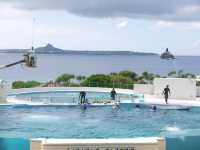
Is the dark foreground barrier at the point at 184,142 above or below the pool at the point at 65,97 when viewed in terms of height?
below

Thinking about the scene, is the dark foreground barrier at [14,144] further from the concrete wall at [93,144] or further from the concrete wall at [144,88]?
the concrete wall at [144,88]

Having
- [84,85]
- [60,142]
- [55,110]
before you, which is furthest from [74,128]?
[84,85]

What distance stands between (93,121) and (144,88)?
Answer: 9.83 metres

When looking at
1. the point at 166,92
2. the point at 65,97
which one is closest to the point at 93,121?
the point at 65,97

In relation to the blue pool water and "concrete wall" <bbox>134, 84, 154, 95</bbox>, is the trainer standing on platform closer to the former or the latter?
the blue pool water

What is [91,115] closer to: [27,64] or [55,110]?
[55,110]

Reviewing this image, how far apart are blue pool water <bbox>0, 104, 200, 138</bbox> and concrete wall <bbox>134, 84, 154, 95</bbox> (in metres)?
4.75

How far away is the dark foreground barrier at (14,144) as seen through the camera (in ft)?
Result: 35.7

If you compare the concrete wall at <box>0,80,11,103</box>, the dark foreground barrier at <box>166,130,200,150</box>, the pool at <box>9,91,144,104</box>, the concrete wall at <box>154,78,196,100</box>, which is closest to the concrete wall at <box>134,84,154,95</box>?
the pool at <box>9,91,144,104</box>

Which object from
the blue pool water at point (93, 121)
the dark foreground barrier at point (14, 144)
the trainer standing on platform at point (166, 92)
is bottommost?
the blue pool water at point (93, 121)

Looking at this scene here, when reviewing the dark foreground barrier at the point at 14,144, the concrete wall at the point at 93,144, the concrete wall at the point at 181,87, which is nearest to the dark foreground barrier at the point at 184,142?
the concrete wall at the point at 93,144

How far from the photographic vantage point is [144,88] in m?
31.3

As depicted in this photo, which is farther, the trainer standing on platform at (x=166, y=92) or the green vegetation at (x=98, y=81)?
the green vegetation at (x=98, y=81)

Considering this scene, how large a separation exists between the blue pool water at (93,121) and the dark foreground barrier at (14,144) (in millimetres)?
5537
